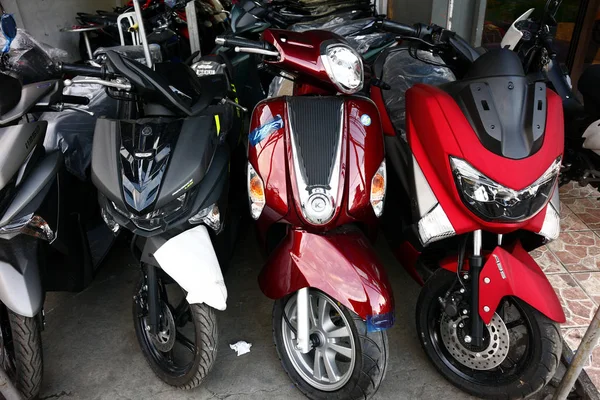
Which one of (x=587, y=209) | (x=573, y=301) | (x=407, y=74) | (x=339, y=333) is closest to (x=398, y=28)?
(x=407, y=74)

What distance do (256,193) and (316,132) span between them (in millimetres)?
342

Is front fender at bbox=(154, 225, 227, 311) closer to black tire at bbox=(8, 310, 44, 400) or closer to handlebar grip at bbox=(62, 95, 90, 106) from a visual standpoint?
black tire at bbox=(8, 310, 44, 400)

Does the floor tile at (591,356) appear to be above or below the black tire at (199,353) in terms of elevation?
below

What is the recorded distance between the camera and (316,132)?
194 centimetres

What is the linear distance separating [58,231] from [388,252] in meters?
1.87

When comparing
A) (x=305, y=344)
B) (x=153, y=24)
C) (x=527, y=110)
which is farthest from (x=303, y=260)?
(x=153, y=24)

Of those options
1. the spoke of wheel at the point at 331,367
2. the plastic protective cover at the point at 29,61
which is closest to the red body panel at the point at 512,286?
the spoke of wheel at the point at 331,367

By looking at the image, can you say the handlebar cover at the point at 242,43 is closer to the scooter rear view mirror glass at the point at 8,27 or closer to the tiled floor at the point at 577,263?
the scooter rear view mirror glass at the point at 8,27

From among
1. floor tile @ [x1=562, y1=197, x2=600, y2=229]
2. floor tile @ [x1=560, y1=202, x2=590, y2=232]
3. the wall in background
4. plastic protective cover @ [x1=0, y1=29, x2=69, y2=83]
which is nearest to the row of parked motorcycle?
plastic protective cover @ [x1=0, y1=29, x2=69, y2=83]

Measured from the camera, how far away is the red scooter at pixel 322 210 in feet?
5.95

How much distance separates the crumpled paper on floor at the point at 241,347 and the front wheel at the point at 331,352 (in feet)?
1.09

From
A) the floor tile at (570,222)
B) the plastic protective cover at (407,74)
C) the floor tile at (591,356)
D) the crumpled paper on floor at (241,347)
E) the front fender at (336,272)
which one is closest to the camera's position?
the front fender at (336,272)

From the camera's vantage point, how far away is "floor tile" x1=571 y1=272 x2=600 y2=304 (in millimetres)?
2625

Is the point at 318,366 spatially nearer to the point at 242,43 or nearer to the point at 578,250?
the point at 242,43
